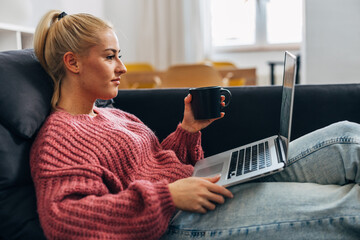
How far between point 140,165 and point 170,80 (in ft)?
5.18

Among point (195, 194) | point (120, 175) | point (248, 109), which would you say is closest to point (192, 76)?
point (248, 109)

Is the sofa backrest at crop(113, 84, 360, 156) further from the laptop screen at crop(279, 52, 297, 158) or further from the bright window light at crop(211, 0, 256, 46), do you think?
the bright window light at crop(211, 0, 256, 46)

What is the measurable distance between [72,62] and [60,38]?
0.08 meters

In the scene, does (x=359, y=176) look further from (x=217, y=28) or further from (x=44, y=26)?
(x=217, y=28)

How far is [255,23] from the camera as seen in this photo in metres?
4.60

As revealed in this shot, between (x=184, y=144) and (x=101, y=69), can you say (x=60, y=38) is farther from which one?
(x=184, y=144)

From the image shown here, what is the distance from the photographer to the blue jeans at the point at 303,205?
34.4 inches

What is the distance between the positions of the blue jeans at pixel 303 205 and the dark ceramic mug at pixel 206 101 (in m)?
0.25

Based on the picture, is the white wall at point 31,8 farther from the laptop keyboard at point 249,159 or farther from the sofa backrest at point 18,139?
the laptop keyboard at point 249,159

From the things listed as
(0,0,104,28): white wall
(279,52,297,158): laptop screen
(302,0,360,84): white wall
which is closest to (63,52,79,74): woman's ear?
(279,52,297,158): laptop screen

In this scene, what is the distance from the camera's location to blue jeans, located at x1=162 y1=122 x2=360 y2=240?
875 millimetres

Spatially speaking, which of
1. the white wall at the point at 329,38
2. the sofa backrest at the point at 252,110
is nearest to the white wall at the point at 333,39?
the white wall at the point at 329,38

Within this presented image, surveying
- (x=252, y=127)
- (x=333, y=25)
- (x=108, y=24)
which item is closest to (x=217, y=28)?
(x=333, y=25)

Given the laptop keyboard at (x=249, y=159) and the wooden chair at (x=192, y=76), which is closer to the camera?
the laptop keyboard at (x=249, y=159)
